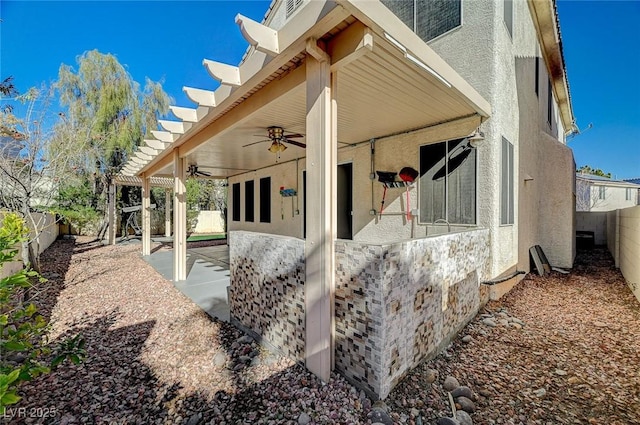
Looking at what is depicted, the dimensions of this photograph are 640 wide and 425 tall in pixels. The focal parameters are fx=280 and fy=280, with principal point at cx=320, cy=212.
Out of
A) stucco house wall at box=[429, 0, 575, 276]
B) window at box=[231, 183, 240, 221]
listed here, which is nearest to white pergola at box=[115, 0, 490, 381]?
stucco house wall at box=[429, 0, 575, 276]

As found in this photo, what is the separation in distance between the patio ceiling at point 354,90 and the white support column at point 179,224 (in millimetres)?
490

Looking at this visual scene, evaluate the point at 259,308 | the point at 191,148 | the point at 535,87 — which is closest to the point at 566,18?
the point at 535,87

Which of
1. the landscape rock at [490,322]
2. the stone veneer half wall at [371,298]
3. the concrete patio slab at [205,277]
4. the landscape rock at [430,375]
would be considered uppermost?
the stone veneer half wall at [371,298]

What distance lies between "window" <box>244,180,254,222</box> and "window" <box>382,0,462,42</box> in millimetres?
8027

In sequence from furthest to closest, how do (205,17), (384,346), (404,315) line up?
(205,17) → (404,315) → (384,346)

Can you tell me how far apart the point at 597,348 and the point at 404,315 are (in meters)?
2.89

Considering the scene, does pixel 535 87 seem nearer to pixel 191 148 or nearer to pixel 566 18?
pixel 566 18

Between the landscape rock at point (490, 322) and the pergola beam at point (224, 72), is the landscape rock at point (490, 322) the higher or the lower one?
A: the lower one

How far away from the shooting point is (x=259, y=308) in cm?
369

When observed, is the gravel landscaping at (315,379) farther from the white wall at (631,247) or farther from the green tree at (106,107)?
the green tree at (106,107)

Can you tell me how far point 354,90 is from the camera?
3.85 meters

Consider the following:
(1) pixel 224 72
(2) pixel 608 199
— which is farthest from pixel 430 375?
(2) pixel 608 199

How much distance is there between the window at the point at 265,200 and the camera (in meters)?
10.9

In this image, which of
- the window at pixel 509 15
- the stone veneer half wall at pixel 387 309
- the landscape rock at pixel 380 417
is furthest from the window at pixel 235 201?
the landscape rock at pixel 380 417
